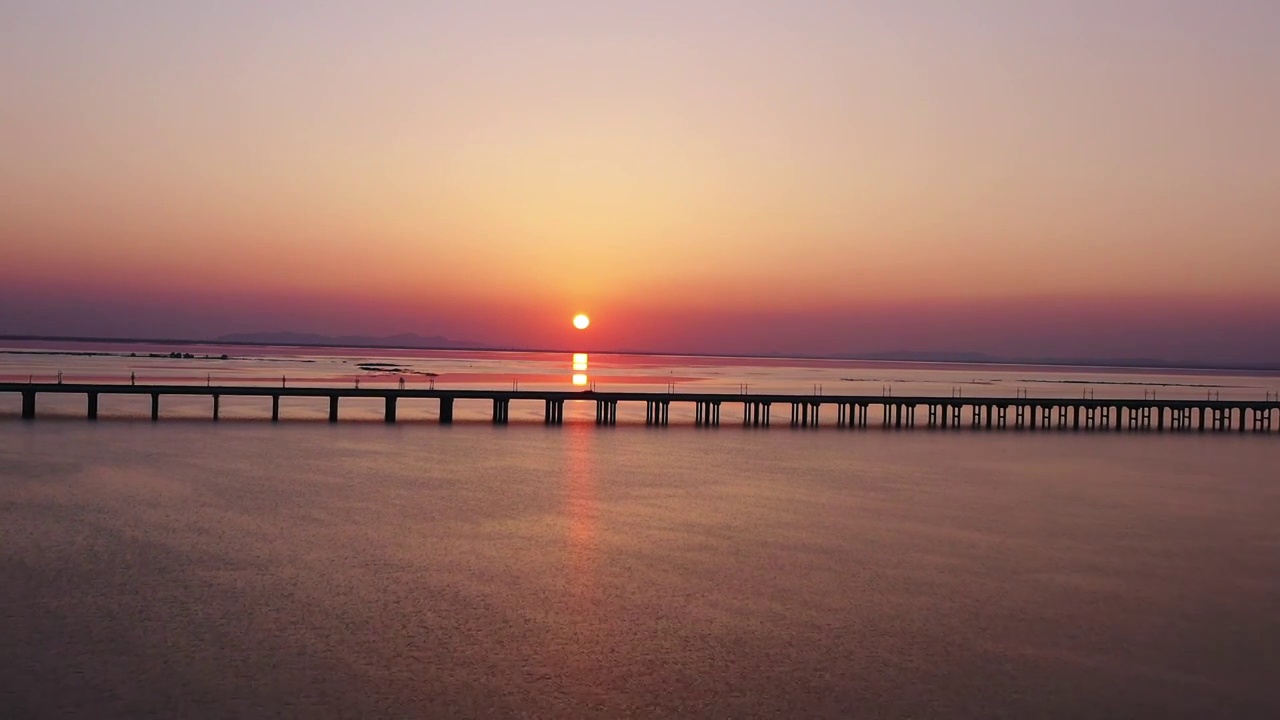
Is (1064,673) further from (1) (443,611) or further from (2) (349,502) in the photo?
(2) (349,502)

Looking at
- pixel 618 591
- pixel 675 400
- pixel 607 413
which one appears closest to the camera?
pixel 618 591

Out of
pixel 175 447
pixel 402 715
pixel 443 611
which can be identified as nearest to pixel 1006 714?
pixel 402 715

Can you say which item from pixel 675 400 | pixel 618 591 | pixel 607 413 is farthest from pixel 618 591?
pixel 675 400

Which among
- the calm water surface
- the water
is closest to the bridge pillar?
the water

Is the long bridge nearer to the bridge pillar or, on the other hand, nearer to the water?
the bridge pillar

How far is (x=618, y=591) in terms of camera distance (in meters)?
19.2

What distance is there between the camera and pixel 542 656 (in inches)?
603

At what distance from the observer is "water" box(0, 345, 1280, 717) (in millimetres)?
13867

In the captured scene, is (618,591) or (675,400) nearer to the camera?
(618,591)

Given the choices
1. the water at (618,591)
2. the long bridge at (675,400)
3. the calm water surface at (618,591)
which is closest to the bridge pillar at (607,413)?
the long bridge at (675,400)

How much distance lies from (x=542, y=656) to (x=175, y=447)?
28.9 metres

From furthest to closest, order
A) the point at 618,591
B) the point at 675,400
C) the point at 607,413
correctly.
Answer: the point at 675,400 < the point at 607,413 < the point at 618,591

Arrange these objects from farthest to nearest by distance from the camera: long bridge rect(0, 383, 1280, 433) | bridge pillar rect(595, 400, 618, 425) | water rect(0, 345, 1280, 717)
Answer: bridge pillar rect(595, 400, 618, 425), long bridge rect(0, 383, 1280, 433), water rect(0, 345, 1280, 717)

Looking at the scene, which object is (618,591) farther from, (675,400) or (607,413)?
(675,400)
